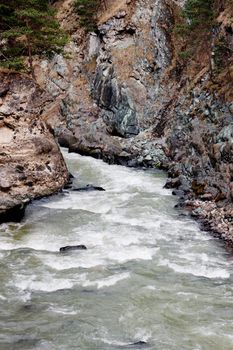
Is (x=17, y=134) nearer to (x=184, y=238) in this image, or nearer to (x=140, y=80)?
(x=184, y=238)

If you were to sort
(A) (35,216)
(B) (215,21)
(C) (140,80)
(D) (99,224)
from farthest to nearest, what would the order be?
(C) (140,80) → (B) (215,21) → (A) (35,216) → (D) (99,224)

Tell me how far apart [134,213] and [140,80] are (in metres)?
22.7

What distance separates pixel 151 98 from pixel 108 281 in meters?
28.8

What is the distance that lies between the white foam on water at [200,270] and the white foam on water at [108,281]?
5.90 ft

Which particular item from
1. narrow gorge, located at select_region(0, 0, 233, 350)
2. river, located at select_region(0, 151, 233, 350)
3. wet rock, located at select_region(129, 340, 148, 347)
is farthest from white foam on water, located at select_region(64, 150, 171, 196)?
wet rock, located at select_region(129, 340, 148, 347)

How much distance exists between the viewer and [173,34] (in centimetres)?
4456

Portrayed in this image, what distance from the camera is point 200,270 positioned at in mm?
15867

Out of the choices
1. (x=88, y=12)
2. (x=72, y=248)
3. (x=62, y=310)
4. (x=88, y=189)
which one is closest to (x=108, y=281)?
(x=62, y=310)

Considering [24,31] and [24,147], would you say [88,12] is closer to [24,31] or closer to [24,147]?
[24,31]

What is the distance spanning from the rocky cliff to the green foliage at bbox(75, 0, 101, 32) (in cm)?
92

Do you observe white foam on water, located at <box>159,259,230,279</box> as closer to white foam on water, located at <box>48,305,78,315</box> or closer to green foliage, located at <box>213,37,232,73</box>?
white foam on water, located at <box>48,305,78,315</box>

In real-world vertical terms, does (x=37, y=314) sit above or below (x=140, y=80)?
below

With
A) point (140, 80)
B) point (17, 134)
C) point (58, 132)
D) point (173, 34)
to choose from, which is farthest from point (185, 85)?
point (17, 134)

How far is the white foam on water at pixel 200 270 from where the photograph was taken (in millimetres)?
15490
